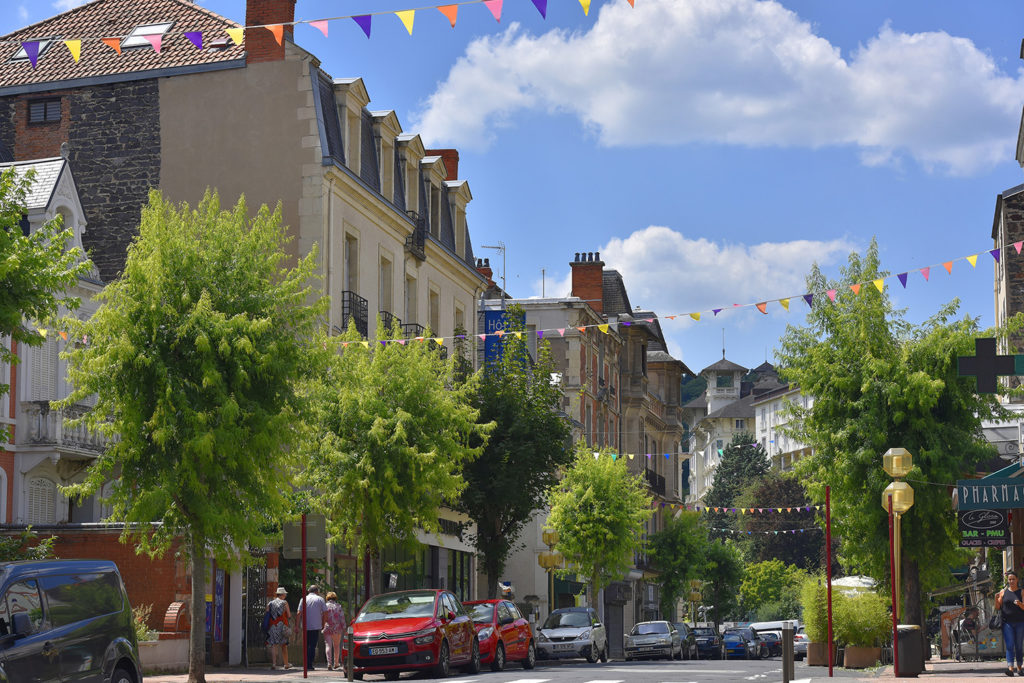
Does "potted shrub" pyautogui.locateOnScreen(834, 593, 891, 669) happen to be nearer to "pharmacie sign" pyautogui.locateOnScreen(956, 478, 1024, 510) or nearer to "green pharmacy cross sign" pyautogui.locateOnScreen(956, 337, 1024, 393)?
"pharmacie sign" pyautogui.locateOnScreen(956, 478, 1024, 510)

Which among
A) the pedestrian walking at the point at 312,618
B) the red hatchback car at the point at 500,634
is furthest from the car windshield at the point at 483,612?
the pedestrian walking at the point at 312,618

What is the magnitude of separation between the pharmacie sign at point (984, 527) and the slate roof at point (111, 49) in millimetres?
19028

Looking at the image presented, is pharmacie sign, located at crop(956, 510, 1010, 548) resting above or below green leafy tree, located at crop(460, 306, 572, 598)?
below

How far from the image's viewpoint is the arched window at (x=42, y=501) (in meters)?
28.1

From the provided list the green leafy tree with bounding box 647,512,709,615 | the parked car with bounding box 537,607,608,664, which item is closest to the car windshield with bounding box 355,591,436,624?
the parked car with bounding box 537,607,608,664

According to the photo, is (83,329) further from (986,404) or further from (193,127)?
(986,404)

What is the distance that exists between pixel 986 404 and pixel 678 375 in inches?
2047

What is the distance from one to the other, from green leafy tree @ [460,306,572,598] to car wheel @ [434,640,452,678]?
1151 cm

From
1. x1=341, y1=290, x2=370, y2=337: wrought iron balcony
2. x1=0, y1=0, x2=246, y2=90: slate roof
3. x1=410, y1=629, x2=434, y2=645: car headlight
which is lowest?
x1=410, y1=629, x2=434, y2=645: car headlight

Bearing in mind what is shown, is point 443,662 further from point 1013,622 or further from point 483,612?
point 1013,622

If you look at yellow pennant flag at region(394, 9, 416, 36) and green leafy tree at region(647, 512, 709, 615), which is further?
green leafy tree at region(647, 512, 709, 615)

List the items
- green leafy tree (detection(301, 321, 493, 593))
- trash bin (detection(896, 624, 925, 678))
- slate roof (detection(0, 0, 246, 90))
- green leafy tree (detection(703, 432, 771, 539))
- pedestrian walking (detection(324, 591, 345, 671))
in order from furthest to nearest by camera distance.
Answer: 1. green leafy tree (detection(703, 432, 771, 539))
2. slate roof (detection(0, 0, 246, 90))
3. green leafy tree (detection(301, 321, 493, 593))
4. pedestrian walking (detection(324, 591, 345, 671))
5. trash bin (detection(896, 624, 925, 678))

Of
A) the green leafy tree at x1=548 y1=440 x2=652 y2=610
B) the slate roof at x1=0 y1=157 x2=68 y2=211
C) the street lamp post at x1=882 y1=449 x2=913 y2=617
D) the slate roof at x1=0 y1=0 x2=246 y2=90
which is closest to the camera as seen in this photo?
the street lamp post at x1=882 y1=449 x2=913 y2=617

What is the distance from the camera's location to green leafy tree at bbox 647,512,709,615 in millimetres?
70750
